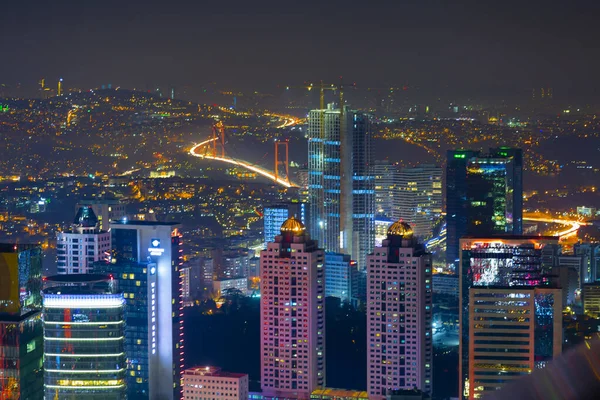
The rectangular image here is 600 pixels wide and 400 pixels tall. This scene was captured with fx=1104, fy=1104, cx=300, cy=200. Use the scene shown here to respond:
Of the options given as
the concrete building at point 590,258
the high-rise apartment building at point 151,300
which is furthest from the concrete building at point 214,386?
the concrete building at point 590,258

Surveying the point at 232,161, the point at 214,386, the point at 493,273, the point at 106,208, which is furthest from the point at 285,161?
the point at 493,273

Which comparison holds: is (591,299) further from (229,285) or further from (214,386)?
(229,285)

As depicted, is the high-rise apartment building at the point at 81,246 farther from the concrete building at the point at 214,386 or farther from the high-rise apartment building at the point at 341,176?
the high-rise apartment building at the point at 341,176

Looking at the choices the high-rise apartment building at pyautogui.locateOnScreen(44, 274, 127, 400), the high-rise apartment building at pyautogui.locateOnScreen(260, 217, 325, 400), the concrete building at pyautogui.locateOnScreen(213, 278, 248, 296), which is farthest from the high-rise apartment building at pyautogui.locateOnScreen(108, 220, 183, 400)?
the concrete building at pyautogui.locateOnScreen(213, 278, 248, 296)

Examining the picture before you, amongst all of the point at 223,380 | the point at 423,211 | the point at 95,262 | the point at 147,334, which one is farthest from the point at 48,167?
the point at 423,211

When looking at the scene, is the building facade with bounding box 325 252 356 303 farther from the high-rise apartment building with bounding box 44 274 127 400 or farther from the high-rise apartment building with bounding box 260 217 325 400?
the high-rise apartment building with bounding box 44 274 127 400

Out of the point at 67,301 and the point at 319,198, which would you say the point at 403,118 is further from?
the point at 67,301
